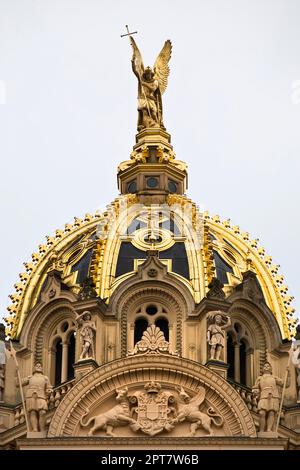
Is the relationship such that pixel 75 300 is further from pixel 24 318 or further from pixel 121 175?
pixel 121 175

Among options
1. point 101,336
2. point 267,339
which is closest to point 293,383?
point 267,339

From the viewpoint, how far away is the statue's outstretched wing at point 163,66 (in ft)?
258

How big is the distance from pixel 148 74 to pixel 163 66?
0.94 meters

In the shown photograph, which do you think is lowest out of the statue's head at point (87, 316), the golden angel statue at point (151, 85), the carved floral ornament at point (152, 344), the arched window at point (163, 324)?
the carved floral ornament at point (152, 344)

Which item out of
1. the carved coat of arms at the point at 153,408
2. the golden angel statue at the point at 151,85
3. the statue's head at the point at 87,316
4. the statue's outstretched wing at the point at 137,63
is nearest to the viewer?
the carved coat of arms at the point at 153,408

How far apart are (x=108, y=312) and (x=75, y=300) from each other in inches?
52.1

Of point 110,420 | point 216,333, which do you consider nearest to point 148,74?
point 216,333

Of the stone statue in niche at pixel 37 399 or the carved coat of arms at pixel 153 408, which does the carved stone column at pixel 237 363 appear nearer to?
the carved coat of arms at pixel 153 408

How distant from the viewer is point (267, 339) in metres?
71.1

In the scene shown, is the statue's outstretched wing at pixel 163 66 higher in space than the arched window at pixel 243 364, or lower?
higher

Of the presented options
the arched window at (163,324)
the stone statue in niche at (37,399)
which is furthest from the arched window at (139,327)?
the stone statue in niche at (37,399)

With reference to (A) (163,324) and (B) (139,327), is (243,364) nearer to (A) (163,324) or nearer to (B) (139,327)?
(A) (163,324)

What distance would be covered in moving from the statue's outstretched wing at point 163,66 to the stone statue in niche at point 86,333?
12.7m

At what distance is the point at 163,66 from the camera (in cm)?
7906
